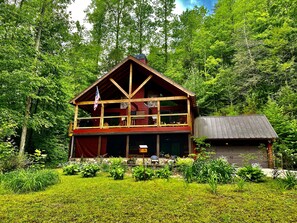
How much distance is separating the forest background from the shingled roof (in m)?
1.64

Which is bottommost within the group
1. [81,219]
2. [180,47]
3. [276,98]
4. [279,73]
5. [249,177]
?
[81,219]

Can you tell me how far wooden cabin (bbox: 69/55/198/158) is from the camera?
13375 millimetres

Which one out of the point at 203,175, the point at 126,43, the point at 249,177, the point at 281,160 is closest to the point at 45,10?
the point at 126,43

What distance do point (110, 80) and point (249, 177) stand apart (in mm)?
10687

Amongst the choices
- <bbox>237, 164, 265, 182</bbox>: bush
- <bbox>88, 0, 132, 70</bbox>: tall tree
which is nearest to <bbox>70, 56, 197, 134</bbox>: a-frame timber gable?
<bbox>237, 164, 265, 182</bbox>: bush

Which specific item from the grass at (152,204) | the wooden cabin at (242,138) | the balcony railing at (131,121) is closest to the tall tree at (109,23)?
the balcony railing at (131,121)

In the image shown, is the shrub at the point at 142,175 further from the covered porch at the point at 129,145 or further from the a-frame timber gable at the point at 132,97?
the a-frame timber gable at the point at 132,97

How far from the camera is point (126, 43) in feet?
89.3

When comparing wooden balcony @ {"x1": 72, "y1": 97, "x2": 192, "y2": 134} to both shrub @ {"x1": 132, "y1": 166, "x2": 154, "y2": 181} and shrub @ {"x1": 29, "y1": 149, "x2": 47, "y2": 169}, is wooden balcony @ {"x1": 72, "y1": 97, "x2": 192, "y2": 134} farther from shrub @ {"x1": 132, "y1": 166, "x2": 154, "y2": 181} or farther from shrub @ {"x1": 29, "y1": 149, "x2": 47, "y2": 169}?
shrub @ {"x1": 132, "y1": 166, "x2": 154, "y2": 181}

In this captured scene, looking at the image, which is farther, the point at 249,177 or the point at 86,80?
the point at 86,80

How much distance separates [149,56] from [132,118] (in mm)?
13388

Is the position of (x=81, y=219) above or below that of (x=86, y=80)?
below

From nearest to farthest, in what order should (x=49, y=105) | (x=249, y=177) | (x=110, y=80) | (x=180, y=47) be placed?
(x=249, y=177) → (x=110, y=80) → (x=49, y=105) → (x=180, y=47)

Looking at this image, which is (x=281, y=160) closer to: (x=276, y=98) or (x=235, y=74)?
(x=276, y=98)
